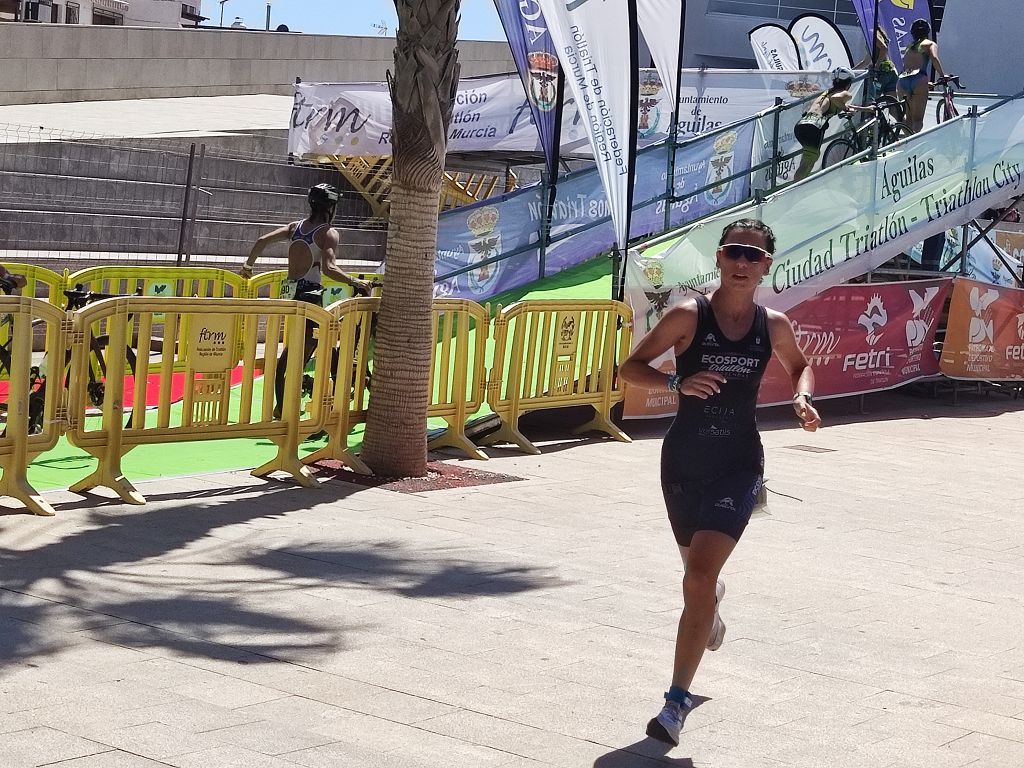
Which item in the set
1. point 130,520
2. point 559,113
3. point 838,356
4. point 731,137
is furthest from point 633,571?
point 731,137

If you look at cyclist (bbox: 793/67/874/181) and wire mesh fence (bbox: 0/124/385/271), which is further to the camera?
cyclist (bbox: 793/67/874/181)

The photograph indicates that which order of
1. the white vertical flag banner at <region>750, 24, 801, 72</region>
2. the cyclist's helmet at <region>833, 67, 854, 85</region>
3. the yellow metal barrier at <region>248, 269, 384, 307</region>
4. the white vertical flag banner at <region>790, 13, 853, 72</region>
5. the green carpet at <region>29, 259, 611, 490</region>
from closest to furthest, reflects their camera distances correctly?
the green carpet at <region>29, 259, 611, 490</region>
the yellow metal barrier at <region>248, 269, 384, 307</region>
the cyclist's helmet at <region>833, 67, 854, 85</region>
the white vertical flag banner at <region>750, 24, 801, 72</region>
the white vertical flag banner at <region>790, 13, 853, 72</region>

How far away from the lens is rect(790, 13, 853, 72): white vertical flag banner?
3009cm

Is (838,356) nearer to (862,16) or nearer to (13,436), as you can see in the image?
(862,16)

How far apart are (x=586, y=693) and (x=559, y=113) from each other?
11642 mm

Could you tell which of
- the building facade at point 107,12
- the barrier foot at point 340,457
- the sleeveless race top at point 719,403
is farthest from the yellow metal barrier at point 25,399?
the building facade at point 107,12

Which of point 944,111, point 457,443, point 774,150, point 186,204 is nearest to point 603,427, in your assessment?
point 457,443

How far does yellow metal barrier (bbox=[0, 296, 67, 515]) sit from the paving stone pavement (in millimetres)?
257

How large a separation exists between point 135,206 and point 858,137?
30.7ft

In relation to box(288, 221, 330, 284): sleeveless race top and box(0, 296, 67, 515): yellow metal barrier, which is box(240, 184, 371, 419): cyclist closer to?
box(288, 221, 330, 284): sleeveless race top

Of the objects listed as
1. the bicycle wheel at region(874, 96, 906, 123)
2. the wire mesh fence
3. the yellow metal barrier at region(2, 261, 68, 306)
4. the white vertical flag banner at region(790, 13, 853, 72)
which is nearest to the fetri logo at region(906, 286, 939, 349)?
the bicycle wheel at region(874, 96, 906, 123)

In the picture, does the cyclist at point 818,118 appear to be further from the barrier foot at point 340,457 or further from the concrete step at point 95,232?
the barrier foot at point 340,457

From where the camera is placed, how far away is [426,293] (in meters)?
10.0

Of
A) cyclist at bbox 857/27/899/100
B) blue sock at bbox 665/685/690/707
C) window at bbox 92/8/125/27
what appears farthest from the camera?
window at bbox 92/8/125/27
